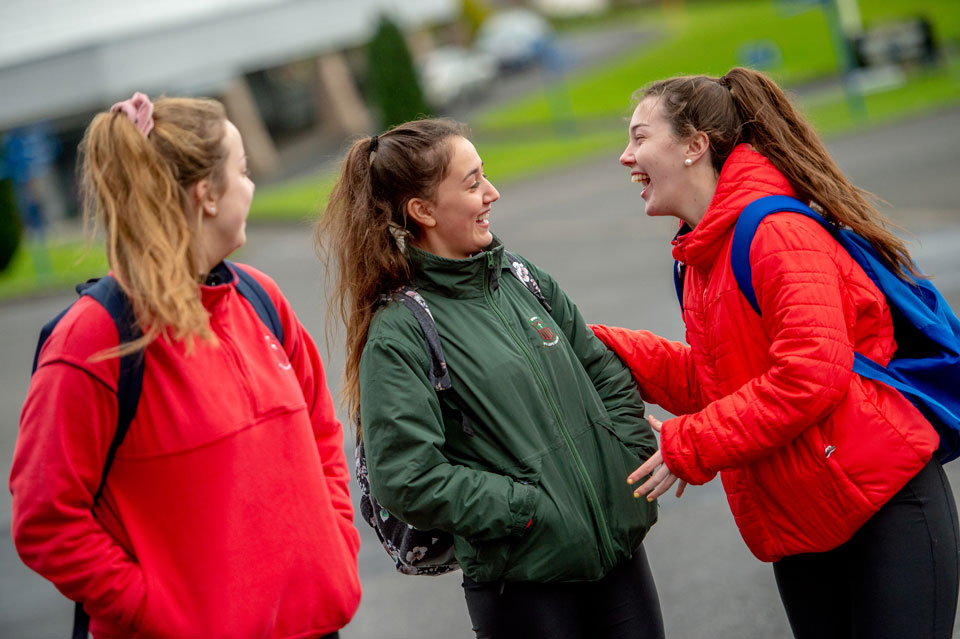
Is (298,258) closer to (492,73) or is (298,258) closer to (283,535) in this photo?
(283,535)

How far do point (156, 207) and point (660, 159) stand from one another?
1.41 m

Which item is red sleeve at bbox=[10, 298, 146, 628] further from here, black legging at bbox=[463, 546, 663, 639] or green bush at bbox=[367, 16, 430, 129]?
green bush at bbox=[367, 16, 430, 129]

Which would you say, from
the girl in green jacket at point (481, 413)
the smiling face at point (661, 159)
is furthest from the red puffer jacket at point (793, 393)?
the girl in green jacket at point (481, 413)

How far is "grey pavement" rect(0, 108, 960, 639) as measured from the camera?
15.7 feet

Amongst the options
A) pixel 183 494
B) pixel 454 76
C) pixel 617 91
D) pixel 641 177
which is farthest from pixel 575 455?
pixel 454 76

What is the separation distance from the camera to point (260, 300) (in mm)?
2852

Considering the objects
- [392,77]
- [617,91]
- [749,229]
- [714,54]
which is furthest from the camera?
[714,54]

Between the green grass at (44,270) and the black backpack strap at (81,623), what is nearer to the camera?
the black backpack strap at (81,623)

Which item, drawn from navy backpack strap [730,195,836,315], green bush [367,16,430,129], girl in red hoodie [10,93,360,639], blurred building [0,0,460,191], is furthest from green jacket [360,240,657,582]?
blurred building [0,0,460,191]

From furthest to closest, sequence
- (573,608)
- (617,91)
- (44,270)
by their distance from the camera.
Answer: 1. (617,91)
2. (44,270)
3. (573,608)

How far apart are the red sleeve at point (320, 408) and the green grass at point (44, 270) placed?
14.4 meters

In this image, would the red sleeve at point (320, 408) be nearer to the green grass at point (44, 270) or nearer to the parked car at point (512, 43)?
the green grass at point (44, 270)

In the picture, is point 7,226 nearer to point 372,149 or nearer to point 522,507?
point 372,149

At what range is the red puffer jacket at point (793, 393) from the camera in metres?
2.68
